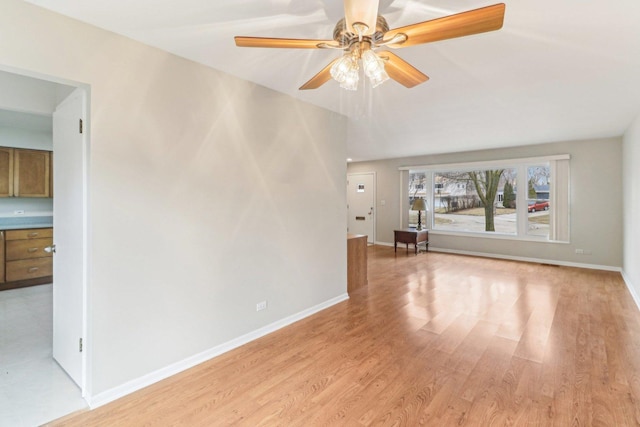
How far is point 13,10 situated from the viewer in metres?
1.54

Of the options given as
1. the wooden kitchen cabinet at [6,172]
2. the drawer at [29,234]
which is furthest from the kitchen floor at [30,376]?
the wooden kitchen cabinet at [6,172]

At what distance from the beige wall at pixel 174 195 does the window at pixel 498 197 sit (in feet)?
16.6

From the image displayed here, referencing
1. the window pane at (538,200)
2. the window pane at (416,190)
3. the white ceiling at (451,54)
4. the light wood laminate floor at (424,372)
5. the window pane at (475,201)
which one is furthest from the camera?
the window pane at (416,190)

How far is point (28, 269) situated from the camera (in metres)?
4.22

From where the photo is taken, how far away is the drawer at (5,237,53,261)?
408 cm

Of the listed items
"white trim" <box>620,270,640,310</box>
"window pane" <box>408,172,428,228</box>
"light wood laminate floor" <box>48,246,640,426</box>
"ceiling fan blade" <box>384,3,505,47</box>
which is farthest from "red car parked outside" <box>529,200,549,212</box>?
"ceiling fan blade" <box>384,3,505,47</box>

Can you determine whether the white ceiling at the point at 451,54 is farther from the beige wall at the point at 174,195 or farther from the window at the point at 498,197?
the window at the point at 498,197

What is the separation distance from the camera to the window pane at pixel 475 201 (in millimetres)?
6321

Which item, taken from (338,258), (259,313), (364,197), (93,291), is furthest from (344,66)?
(364,197)

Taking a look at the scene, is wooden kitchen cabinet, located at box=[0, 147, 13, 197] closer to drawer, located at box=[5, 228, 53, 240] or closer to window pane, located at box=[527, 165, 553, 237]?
drawer, located at box=[5, 228, 53, 240]

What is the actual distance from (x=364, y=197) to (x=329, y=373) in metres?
6.51

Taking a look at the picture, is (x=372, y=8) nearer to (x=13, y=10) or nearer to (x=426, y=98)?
(x=13, y=10)

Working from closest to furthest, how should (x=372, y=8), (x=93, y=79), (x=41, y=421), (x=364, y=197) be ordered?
(x=372, y=8) → (x=41, y=421) → (x=93, y=79) → (x=364, y=197)

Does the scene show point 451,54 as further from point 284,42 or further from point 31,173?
point 31,173
